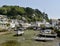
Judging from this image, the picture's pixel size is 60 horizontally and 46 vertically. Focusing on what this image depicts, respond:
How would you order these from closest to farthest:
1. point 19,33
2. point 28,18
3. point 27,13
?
point 19,33 < point 28,18 < point 27,13

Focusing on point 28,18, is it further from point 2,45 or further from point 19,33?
point 2,45

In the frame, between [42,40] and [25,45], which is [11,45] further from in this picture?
[42,40]

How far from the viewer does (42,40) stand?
3459 cm

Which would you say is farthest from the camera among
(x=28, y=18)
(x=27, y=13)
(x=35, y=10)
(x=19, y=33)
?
(x=35, y=10)

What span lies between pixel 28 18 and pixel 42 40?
7714cm

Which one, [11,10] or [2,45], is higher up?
[11,10]

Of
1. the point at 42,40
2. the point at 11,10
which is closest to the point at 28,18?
the point at 11,10

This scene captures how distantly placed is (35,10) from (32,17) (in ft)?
67.8

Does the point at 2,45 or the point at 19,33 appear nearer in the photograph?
the point at 2,45

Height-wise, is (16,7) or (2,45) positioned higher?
(16,7)

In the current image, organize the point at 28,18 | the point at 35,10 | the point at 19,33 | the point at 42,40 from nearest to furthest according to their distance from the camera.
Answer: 1. the point at 42,40
2. the point at 19,33
3. the point at 28,18
4. the point at 35,10

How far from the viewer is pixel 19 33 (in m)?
45.5

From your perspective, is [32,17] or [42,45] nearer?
[42,45]

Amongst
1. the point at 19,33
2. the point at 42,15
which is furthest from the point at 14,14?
the point at 19,33
